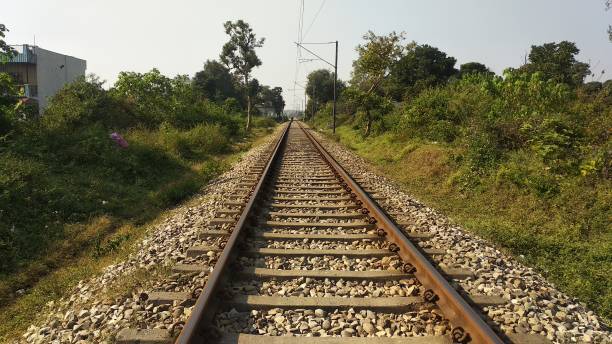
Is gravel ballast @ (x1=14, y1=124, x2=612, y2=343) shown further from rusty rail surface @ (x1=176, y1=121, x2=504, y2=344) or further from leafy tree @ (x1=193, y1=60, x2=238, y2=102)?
leafy tree @ (x1=193, y1=60, x2=238, y2=102)

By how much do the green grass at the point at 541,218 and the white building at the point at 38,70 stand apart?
3274 cm

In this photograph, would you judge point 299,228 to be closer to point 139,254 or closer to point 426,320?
point 139,254

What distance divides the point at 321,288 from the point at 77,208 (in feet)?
17.4

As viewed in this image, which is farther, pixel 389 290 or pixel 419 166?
pixel 419 166

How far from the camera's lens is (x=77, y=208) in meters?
7.04

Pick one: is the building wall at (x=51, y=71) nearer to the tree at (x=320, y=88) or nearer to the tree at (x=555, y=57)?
the tree at (x=555, y=57)

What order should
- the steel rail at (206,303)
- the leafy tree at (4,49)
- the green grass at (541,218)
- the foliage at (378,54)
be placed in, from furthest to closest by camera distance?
the foliage at (378,54) < the leafy tree at (4,49) < the green grass at (541,218) < the steel rail at (206,303)

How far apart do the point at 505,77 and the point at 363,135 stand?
947cm

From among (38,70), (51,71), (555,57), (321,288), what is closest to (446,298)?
(321,288)

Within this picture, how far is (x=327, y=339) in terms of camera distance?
2.87 meters

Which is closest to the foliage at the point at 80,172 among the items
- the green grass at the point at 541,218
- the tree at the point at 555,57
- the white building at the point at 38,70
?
the green grass at the point at 541,218

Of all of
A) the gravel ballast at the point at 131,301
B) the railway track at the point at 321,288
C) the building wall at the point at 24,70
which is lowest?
the gravel ballast at the point at 131,301

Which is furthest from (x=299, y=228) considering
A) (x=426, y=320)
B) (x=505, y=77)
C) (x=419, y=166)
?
(x=505, y=77)

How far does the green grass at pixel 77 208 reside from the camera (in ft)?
14.8
